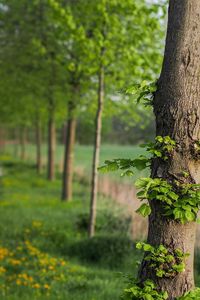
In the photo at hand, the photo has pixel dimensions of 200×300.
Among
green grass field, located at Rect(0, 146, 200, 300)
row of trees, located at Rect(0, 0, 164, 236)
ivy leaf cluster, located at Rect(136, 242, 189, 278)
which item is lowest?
green grass field, located at Rect(0, 146, 200, 300)

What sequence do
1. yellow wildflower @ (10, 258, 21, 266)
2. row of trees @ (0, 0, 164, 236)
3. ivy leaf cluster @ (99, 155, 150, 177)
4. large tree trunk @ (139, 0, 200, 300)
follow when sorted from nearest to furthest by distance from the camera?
large tree trunk @ (139, 0, 200, 300) → ivy leaf cluster @ (99, 155, 150, 177) → yellow wildflower @ (10, 258, 21, 266) → row of trees @ (0, 0, 164, 236)


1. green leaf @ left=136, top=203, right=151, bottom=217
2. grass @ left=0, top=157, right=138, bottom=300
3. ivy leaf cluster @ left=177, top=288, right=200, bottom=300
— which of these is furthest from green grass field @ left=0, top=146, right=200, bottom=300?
A: green leaf @ left=136, top=203, right=151, bottom=217

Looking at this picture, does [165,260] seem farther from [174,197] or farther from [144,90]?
[144,90]

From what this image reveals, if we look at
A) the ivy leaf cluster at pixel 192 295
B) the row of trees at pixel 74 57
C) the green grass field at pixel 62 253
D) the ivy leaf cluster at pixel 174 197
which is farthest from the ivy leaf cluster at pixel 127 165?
the row of trees at pixel 74 57

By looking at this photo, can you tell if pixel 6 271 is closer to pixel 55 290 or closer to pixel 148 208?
pixel 55 290

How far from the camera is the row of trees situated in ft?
31.8

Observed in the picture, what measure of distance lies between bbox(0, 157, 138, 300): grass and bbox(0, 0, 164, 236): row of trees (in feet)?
3.26

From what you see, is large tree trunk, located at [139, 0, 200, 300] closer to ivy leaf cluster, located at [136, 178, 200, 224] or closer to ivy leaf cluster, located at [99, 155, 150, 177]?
ivy leaf cluster, located at [136, 178, 200, 224]

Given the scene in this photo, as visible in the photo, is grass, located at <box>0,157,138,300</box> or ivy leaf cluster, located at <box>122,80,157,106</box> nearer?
ivy leaf cluster, located at <box>122,80,157,106</box>

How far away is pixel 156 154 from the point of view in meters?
3.50

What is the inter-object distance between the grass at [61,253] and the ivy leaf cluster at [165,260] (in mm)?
679

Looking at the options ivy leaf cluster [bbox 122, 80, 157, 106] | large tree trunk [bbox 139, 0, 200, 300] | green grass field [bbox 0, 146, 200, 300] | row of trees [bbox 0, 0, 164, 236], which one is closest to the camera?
large tree trunk [bbox 139, 0, 200, 300]

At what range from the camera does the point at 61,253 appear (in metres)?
10.0

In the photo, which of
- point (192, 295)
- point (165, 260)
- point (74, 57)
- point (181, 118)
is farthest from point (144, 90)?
point (74, 57)
